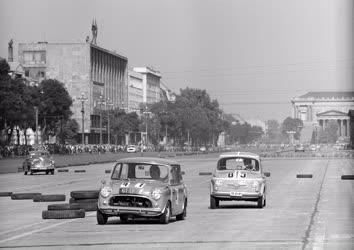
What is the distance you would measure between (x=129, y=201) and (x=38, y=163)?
Answer: 47.9 m

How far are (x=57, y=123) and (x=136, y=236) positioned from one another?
144294 mm

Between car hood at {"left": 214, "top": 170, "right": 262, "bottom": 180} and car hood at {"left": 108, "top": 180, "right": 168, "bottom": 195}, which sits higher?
car hood at {"left": 214, "top": 170, "right": 262, "bottom": 180}

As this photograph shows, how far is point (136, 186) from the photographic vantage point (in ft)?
81.9

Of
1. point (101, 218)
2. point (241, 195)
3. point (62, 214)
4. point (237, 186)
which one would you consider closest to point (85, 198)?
point (62, 214)

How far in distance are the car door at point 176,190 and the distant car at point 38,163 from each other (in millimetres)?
45184

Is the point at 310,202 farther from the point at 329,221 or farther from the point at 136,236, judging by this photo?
the point at 136,236

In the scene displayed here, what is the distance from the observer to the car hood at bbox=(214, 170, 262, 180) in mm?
32750

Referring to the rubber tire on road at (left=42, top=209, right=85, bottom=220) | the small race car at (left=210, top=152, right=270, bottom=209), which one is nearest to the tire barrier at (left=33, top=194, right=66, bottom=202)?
the small race car at (left=210, top=152, right=270, bottom=209)

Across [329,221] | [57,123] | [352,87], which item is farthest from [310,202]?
[57,123]

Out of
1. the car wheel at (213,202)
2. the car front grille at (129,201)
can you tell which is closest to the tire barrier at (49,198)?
the car wheel at (213,202)

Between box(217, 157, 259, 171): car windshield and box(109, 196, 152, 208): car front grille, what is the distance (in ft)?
29.8

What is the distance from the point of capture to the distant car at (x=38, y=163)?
7162 centimetres

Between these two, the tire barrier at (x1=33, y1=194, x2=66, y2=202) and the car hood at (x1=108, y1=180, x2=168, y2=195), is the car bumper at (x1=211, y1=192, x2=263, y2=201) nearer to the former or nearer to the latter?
the tire barrier at (x1=33, y1=194, x2=66, y2=202)

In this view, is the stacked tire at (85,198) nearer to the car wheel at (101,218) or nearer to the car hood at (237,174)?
the car hood at (237,174)
